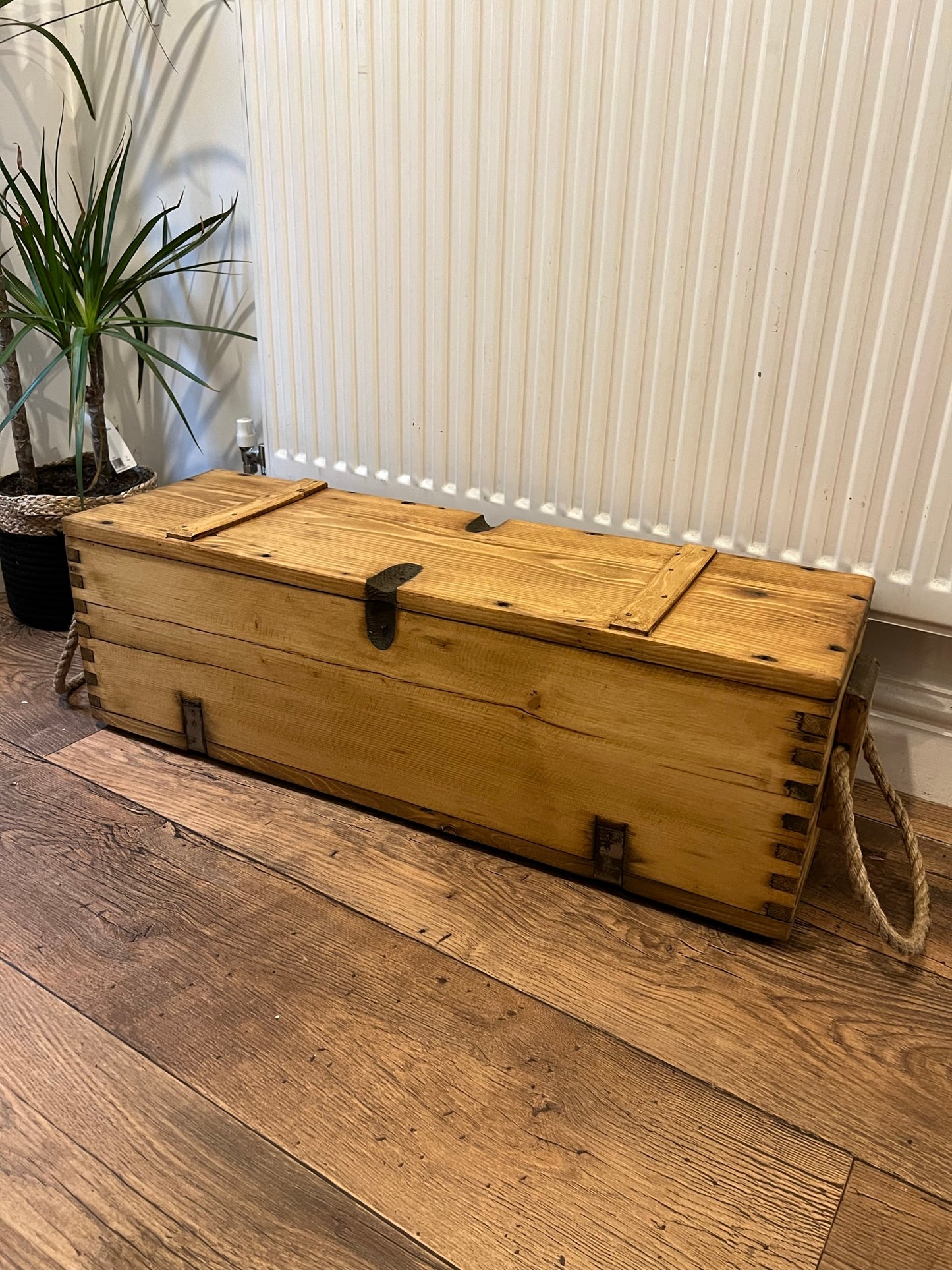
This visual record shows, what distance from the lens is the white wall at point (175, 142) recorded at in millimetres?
1699

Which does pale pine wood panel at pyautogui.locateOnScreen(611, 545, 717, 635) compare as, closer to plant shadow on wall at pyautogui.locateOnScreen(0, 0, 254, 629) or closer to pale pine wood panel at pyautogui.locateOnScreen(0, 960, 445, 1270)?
pale pine wood panel at pyautogui.locateOnScreen(0, 960, 445, 1270)

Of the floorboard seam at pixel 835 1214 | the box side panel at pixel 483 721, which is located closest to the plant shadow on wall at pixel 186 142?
the box side panel at pixel 483 721

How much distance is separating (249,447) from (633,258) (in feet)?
2.70

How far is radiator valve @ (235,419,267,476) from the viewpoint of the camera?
181 centimetres

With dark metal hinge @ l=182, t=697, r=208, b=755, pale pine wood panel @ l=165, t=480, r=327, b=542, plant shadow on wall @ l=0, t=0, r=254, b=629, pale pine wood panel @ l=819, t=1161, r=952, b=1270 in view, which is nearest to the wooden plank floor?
pale pine wood panel @ l=819, t=1161, r=952, b=1270

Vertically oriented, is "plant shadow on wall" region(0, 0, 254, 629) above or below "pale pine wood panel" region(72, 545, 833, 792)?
above

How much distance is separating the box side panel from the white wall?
634 mm

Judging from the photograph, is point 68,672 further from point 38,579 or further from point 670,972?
point 670,972

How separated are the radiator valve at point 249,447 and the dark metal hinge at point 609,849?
998 mm

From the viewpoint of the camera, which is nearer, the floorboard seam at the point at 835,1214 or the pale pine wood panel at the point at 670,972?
the floorboard seam at the point at 835,1214

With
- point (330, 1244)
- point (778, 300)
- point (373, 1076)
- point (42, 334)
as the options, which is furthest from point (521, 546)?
point (42, 334)

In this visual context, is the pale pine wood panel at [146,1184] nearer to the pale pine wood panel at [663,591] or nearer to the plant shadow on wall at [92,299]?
the pale pine wood panel at [663,591]

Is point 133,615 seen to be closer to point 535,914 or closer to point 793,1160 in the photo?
point 535,914

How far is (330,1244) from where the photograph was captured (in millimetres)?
767
